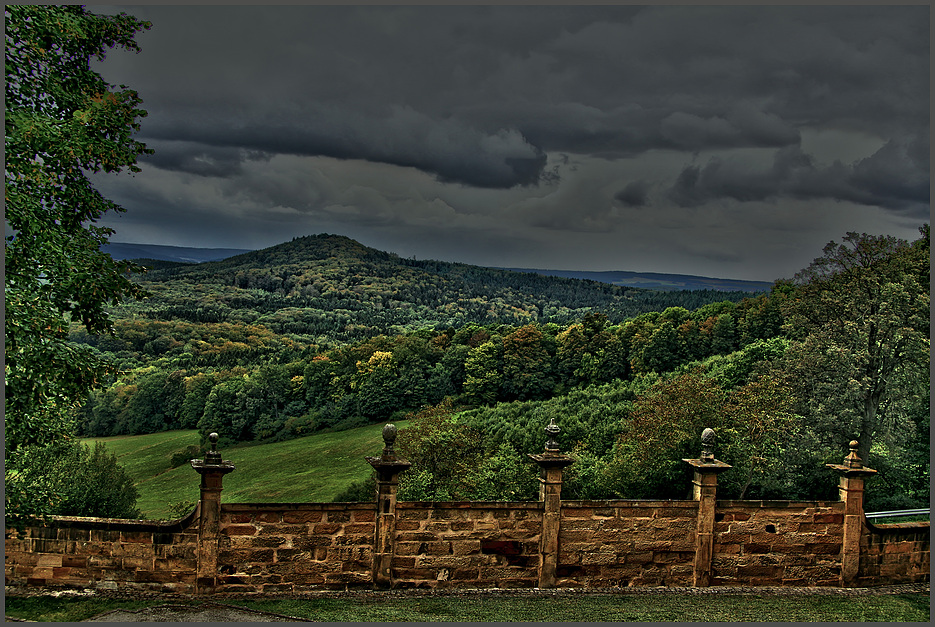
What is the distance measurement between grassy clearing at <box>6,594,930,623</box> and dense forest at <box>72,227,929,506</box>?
324 centimetres

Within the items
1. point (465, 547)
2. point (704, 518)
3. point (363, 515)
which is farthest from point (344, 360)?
point (704, 518)

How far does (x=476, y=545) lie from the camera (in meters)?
8.98

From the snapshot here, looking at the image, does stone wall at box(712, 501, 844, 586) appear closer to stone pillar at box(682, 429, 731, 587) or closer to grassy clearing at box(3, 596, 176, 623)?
stone pillar at box(682, 429, 731, 587)


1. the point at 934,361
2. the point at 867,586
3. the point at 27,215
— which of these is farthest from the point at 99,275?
the point at 934,361

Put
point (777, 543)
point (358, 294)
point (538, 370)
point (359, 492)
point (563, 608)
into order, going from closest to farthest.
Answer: point (563, 608), point (777, 543), point (359, 492), point (538, 370), point (358, 294)

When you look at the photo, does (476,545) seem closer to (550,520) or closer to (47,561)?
(550,520)

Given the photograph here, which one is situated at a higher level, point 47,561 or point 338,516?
point 338,516

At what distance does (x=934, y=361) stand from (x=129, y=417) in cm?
7495

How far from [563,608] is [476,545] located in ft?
4.77

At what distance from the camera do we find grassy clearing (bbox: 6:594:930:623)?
26.8 ft

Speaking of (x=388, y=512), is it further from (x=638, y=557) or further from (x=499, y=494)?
(x=499, y=494)

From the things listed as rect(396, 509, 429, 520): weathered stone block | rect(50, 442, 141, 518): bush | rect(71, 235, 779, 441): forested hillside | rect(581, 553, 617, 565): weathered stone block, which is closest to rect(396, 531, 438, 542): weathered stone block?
rect(396, 509, 429, 520): weathered stone block

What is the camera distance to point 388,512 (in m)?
8.83

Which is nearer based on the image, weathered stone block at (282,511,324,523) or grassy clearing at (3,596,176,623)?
grassy clearing at (3,596,176,623)
